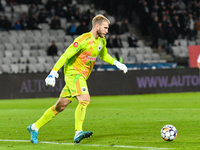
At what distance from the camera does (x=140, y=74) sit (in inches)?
868

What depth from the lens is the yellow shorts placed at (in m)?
7.42

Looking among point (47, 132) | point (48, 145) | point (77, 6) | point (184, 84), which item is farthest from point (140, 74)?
point (48, 145)

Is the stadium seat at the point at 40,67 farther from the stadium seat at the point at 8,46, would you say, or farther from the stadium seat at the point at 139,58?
the stadium seat at the point at 139,58

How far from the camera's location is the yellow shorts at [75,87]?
742 centimetres

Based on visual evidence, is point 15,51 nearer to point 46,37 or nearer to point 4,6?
point 46,37

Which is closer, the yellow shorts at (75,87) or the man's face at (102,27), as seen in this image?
the yellow shorts at (75,87)

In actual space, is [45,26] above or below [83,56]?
above

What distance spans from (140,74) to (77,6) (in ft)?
29.3

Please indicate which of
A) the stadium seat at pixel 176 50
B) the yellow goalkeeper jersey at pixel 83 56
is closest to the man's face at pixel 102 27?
the yellow goalkeeper jersey at pixel 83 56

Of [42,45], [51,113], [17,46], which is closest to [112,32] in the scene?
[42,45]

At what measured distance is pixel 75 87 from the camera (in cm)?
745

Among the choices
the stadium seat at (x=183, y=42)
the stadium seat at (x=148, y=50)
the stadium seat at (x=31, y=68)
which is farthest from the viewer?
the stadium seat at (x=183, y=42)

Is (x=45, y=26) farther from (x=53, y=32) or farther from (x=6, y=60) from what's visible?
(x=6, y=60)

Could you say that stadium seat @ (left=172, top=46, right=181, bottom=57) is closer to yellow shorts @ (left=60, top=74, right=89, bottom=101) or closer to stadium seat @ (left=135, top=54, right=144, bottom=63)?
stadium seat @ (left=135, top=54, right=144, bottom=63)
